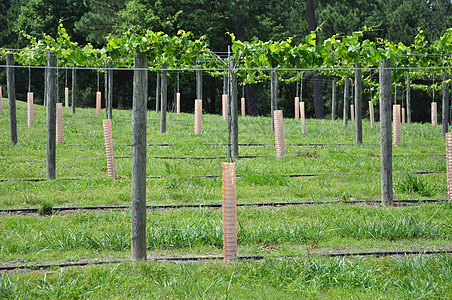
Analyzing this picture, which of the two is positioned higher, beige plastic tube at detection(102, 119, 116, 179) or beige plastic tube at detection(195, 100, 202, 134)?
beige plastic tube at detection(195, 100, 202, 134)

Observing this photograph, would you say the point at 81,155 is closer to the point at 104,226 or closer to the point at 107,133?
the point at 107,133

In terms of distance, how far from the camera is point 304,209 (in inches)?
315

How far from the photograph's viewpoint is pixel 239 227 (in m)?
7.12

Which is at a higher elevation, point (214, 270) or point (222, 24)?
point (222, 24)

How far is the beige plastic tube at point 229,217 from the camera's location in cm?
582

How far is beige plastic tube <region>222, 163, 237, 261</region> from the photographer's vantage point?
19.1 feet

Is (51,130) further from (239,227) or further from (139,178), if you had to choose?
(139,178)

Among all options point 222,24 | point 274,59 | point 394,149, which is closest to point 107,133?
point 274,59

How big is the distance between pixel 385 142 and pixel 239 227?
122 inches

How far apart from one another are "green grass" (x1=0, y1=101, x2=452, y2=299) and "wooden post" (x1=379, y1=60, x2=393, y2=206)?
0.53 m

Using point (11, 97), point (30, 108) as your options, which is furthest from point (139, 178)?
point (30, 108)

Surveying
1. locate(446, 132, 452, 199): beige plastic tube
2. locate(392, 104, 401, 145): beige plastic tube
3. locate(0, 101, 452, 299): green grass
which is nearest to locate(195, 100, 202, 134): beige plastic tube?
locate(0, 101, 452, 299): green grass

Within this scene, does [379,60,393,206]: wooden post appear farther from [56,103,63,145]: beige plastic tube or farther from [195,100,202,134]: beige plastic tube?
[195,100,202,134]: beige plastic tube

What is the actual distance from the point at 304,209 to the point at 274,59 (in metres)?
2.31
